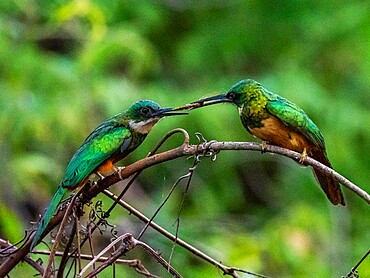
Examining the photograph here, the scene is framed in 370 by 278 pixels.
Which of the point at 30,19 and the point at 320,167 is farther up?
the point at 30,19

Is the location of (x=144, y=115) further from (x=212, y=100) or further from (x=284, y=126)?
(x=284, y=126)

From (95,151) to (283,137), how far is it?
43 cm

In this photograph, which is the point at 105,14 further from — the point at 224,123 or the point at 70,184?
the point at 70,184

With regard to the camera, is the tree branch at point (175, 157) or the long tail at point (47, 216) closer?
the tree branch at point (175, 157)

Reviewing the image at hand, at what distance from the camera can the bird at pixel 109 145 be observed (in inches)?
82.2

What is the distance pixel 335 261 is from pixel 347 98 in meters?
1.57

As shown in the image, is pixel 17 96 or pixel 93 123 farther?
pixel 93 123

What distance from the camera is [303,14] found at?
589 cm

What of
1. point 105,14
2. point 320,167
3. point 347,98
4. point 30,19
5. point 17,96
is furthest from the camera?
point 347,98

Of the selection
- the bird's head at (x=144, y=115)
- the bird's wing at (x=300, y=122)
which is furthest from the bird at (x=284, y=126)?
the bird's head at (x=144, y=115)

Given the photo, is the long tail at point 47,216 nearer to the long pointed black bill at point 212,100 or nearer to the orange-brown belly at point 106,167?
the orange-brown belly at point 106,167

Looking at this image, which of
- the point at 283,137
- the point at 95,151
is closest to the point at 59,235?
the point at 95,151

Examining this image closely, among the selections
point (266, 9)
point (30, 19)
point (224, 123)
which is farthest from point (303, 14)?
point (30, 19)

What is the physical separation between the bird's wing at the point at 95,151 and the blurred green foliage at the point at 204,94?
3.30ft
